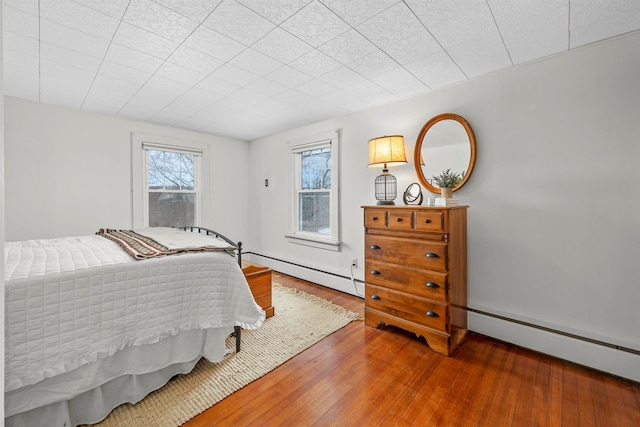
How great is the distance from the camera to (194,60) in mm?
2109

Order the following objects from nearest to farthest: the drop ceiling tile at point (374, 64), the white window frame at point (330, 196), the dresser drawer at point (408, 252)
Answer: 1. the drop ceiling tile at point (374, 64)
2. the dresser drawer at point (408, 252)
3. the white window frame at point (330, 196)

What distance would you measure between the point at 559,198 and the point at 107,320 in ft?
9.82

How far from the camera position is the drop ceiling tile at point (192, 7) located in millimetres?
1509

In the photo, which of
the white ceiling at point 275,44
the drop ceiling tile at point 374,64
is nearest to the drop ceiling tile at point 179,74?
the white ceiling at point 275,44

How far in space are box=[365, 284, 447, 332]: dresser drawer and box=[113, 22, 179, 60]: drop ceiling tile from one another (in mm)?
2416

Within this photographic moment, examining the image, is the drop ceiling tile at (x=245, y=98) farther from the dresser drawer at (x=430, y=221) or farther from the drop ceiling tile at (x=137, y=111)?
the dresser drawer at (x=430, y=221)

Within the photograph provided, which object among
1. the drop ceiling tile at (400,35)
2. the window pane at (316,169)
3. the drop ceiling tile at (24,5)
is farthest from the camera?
the window pane at (316,169)

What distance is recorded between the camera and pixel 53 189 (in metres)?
3.06

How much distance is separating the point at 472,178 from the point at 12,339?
3037mm

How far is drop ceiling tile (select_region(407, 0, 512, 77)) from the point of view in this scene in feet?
5.09

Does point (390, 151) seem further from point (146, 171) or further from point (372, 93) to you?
point (146, 171)

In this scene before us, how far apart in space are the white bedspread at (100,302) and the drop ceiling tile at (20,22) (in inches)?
53.7

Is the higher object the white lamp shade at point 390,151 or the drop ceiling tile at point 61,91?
the drop ceiling tile at point 61,91

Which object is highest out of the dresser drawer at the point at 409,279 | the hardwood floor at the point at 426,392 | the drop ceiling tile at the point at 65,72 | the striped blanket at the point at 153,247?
the drop ceiling tile at the point at 65,72
